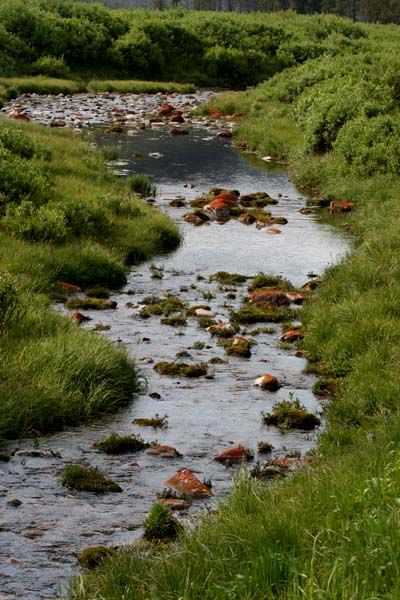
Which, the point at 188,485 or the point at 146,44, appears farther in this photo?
the point at 146,44

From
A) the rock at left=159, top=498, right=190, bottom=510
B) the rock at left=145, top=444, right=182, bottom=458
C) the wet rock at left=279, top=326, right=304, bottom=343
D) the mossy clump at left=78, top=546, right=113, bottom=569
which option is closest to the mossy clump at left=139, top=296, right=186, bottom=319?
the wet rock at left=279, top=326, right=304, bottom=343

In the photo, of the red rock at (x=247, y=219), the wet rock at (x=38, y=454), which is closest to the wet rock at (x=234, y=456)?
the wet rock at (x=38, y=454)

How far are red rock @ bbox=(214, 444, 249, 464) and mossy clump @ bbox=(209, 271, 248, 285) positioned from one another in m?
7.33

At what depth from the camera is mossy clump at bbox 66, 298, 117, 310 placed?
48.1 ft

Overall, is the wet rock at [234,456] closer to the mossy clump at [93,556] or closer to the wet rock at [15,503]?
the wet rock at [15,503]

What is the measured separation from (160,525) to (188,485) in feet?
3.46

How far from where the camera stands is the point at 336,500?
6418 millimetres

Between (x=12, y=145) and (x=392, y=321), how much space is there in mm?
11628

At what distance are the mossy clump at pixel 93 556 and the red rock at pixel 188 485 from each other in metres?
1.40

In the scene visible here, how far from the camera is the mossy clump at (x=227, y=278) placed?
55.3ft

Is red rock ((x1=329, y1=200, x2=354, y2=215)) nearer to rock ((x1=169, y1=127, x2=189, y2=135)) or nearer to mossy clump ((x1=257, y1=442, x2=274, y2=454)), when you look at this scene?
mossy clump ((x1=257, y1=442, x2=274, y2=454))

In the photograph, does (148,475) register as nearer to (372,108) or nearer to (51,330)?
(51,330)

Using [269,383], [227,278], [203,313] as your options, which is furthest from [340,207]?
[269,383]

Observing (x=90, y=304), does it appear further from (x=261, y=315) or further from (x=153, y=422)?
(x=153, y=422)
